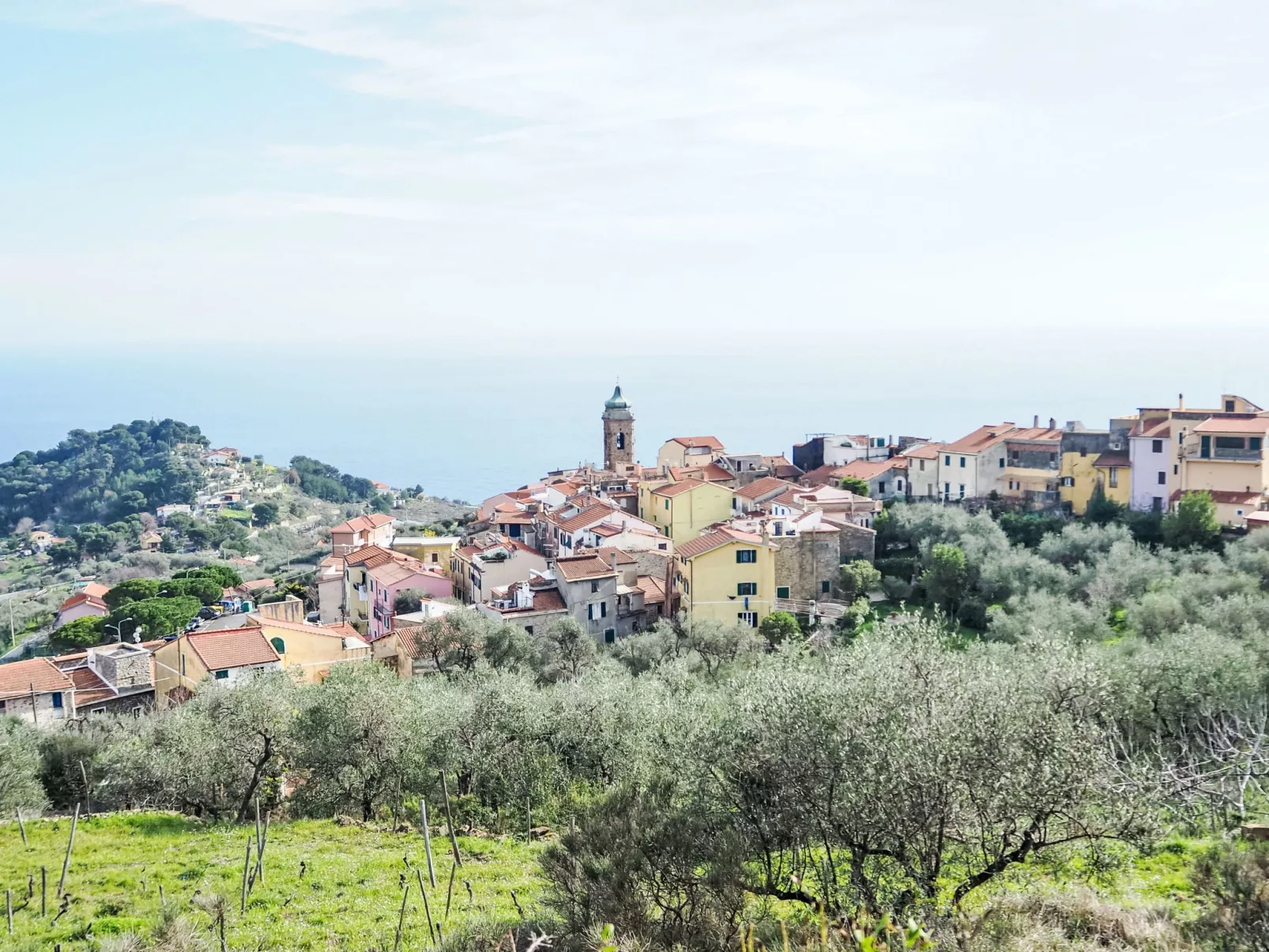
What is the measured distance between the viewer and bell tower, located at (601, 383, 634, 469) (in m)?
60.0

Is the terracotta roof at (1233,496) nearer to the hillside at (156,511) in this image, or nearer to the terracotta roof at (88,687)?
the terracotta roof at (88,687)

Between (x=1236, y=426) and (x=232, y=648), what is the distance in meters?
36.9

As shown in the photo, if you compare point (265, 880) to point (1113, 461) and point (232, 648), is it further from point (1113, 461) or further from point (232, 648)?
point (1113, 461)

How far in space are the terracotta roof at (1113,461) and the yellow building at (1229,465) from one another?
242 cm

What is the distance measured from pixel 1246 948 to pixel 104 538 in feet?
277

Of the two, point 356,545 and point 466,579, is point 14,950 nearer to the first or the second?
point 466,579

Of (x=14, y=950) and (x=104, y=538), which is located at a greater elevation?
(x=14, y=950)


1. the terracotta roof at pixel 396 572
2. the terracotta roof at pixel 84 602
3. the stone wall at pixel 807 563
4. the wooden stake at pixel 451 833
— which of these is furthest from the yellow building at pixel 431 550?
the wooden stake at pixel 451 833

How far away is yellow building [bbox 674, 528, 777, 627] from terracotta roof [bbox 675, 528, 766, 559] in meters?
0.04

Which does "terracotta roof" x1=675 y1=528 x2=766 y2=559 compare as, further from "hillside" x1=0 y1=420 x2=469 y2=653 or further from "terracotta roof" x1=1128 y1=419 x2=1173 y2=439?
"hillside" x1=0 y1=420 x2=469 y2=653

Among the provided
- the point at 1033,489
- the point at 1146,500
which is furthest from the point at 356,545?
the point at 1146,500

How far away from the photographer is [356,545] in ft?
160

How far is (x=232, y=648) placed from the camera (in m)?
26.1

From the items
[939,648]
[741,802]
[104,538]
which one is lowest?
[104,538]
